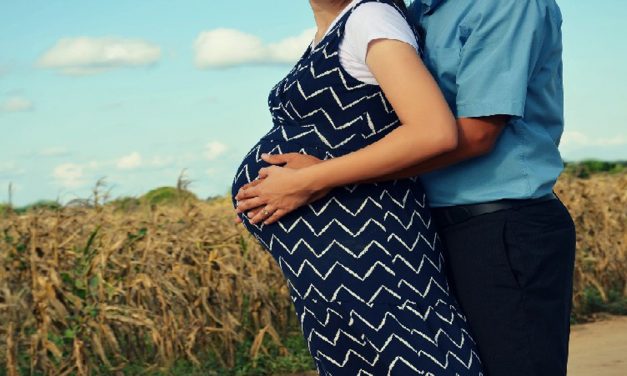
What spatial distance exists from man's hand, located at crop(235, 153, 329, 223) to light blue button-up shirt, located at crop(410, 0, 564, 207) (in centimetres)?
30

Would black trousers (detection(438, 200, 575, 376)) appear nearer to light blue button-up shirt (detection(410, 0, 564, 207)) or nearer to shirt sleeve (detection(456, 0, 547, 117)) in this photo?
light blue button-up shirt (detection(410, 0, 564, 207))

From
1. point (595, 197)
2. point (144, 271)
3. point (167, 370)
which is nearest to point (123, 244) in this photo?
point (144, 271)

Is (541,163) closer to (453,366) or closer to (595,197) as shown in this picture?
(453,366)

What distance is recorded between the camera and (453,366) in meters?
2.38

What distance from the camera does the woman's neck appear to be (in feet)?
8.20

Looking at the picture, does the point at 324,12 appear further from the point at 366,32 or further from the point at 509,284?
the point at 509,284

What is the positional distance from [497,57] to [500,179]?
0.30 meters

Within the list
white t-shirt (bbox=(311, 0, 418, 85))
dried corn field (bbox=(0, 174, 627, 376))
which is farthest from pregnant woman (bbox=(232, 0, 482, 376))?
dried corn field (bbox=(0, 174, 627, 376))

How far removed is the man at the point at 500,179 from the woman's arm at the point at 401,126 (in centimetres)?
7

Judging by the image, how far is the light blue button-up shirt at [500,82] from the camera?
236 cm

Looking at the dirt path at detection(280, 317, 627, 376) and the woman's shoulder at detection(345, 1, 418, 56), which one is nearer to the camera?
the woman's shoulder at detection(345, 1, 418, 56)

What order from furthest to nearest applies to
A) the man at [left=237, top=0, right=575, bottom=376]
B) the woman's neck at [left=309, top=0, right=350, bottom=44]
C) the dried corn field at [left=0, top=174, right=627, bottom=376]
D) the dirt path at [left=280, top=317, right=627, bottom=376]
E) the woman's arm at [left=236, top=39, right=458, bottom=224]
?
the dirt path at [left=280, top=317, right=627, bottom=376]
the dried corn field at [left=0, top=174, right=627, bottom=376]
the woman's neck at [left=309, top=0, right=350, bottom=44]
the man at [left=237, top=0, right=575, bottom=376]
the woman's arm at [left=236, top=39, right=458, bottom=224]

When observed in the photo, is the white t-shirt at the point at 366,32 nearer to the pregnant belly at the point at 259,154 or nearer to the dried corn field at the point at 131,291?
the pregnant belly at the point at 259,154

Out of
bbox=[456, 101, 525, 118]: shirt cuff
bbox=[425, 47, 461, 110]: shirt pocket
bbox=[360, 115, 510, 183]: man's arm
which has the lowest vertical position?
bbox=[360, 115, 510, 183]: man's arm
